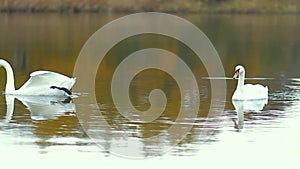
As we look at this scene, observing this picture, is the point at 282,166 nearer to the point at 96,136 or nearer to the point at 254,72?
the point at 96,136

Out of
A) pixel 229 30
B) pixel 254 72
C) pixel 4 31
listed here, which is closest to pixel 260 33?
pixel 229 30

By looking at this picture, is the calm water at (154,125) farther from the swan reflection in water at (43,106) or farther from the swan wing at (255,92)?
the swan wing at (255,92)

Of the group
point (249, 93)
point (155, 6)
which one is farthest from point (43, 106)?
point (155, 6)

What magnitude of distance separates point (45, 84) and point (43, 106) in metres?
1.47

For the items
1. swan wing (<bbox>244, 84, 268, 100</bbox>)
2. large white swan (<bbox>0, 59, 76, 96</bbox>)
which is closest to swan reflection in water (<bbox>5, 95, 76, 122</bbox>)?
large white swan (<bbox>0, 59, 76, 96</bbox>)

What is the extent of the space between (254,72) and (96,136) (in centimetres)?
1130

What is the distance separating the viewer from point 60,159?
39.9 ft

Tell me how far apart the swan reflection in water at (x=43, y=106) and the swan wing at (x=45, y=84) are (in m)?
0.12

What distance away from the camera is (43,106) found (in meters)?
17.3

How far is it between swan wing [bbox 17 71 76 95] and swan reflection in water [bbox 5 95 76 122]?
124 mm

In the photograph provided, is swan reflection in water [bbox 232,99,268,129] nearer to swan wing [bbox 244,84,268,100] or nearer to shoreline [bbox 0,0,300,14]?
swan wing [bbox 244,84,268,100]

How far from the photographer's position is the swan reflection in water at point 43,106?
52.6ft

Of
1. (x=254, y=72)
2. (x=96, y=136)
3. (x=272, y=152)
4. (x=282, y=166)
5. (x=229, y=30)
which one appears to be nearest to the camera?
(x=282, y=166)

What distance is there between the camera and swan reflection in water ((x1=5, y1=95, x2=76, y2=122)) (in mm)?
16031
